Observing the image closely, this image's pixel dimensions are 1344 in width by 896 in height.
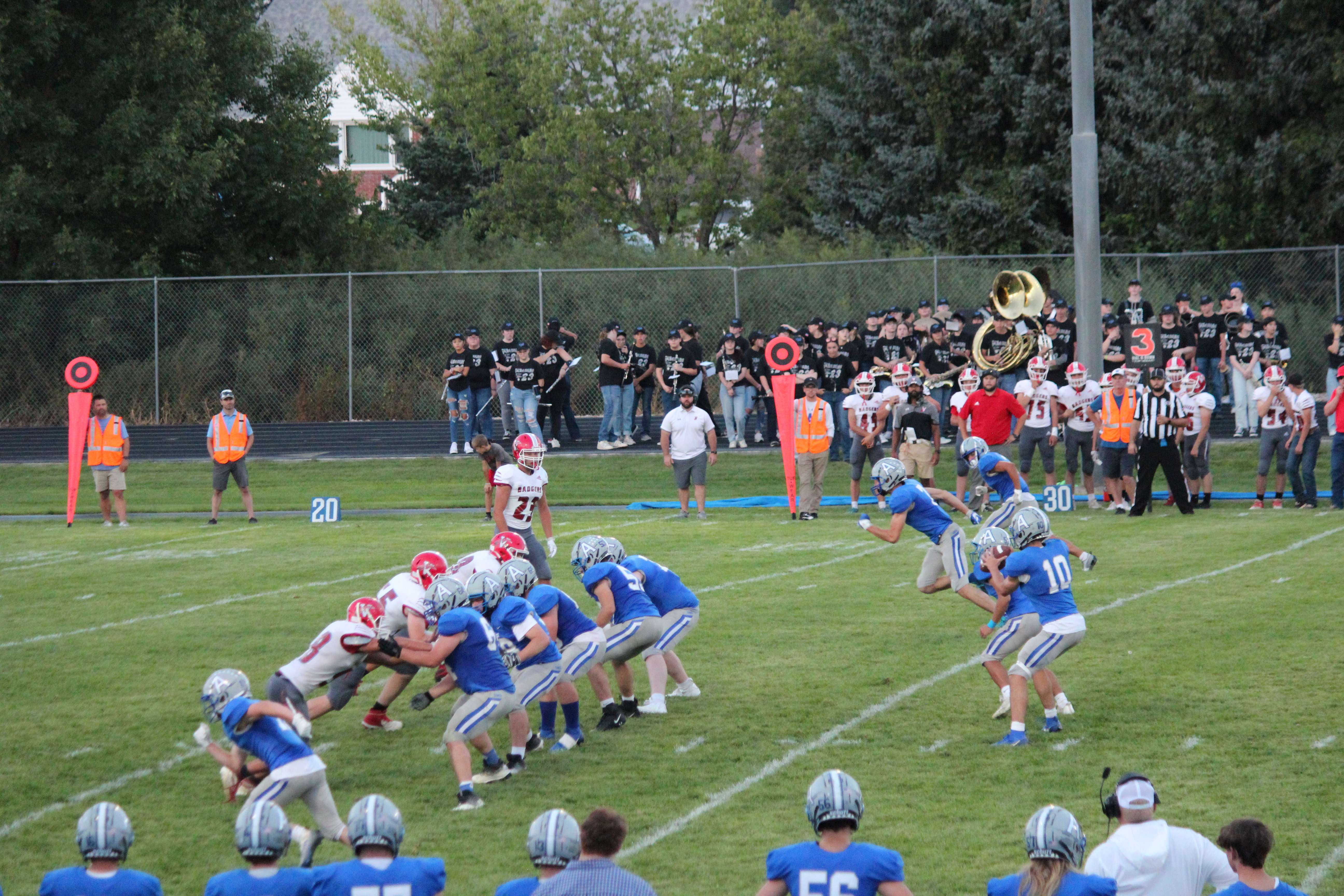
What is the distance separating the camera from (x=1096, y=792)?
25.3 feet

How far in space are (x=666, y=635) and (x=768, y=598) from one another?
372cm

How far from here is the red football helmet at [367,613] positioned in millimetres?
8609

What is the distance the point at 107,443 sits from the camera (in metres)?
19.3

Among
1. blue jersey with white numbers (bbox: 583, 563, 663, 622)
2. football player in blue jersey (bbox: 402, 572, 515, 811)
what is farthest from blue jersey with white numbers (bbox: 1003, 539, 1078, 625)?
football player in blue jersey (bbox: 402, 572, 515, 811)

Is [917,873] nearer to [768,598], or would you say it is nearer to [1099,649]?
[1099,649]

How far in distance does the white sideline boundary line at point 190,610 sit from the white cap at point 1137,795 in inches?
375

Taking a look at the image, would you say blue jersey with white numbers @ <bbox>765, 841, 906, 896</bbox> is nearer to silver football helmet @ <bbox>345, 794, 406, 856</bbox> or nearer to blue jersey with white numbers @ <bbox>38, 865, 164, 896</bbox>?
silver football helmet @ <bbox>345, 794, 406, 856</bbox>

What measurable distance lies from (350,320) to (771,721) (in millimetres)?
18968

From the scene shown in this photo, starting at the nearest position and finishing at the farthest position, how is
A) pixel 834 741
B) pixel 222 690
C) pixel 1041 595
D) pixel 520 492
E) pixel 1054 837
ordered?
pixel 1054 837
pixel 222 690
pixel 834 741
pixel 1041 595
pixel 520 492

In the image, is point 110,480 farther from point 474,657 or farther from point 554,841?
point 554,841

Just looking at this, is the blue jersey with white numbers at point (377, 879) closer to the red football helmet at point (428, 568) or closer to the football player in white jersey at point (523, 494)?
the red football helmet at point (428, 568)

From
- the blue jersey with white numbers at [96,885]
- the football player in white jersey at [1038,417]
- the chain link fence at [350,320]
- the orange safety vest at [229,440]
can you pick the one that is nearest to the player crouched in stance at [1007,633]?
the blue jersey with white numbers at [96,885]

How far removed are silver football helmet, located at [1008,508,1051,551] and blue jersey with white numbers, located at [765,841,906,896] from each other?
4384mm

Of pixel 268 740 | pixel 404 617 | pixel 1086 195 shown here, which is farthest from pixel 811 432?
pixel 268 740
